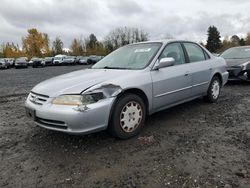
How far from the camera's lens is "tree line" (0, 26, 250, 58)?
62.1 m

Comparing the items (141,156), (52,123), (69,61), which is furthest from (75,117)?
(69,61)

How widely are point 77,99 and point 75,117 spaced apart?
0.25m

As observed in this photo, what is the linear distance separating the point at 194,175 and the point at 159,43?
263cm

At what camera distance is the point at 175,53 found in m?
4.72

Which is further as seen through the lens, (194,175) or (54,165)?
(54,165)

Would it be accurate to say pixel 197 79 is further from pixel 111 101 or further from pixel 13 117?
pixel 13 117

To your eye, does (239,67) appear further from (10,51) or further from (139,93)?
(10,51)

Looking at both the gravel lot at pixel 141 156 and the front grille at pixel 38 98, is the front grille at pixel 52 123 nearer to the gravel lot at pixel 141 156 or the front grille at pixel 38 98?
the front grille at pixel 38 98

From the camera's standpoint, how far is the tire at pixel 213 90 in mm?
5621

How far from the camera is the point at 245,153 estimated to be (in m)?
3.21

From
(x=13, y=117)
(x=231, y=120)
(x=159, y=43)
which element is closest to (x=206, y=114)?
(x=231, y=120)

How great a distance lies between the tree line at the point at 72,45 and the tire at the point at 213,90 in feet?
199

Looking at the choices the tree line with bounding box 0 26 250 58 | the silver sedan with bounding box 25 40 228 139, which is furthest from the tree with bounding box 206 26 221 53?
the silver sedan with bounding box 25 40 228 139

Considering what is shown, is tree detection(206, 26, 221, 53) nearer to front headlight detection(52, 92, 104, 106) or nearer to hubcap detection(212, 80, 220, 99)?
hubcap detection(212, 80, 220, 99)
